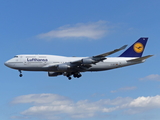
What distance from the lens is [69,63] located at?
71.8 m

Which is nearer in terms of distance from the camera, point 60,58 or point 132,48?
point 60,58

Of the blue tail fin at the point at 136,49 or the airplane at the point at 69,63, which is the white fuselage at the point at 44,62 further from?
the blue tail fin at the point at 136,49

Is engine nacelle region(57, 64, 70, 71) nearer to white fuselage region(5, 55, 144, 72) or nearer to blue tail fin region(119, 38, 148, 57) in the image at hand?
white fuselage region(5, 55, 144, 72)

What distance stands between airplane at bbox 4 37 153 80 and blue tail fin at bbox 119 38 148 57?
4.89ft

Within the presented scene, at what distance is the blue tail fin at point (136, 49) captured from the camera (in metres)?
79.0

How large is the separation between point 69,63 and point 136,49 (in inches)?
700

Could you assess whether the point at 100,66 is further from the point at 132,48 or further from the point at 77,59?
the point at 132,48

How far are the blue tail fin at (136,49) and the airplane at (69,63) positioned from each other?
4.89 ft

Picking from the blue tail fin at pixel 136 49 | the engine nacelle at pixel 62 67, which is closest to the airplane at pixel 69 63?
the engine nacelle at pixel 62 67

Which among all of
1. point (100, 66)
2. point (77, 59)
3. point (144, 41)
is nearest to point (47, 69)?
point (77, 59)

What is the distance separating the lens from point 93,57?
7031 centimetres

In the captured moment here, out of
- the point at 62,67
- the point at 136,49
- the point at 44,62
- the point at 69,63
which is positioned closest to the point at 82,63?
the point at 69,63

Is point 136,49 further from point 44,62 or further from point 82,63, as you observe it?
point 44,62

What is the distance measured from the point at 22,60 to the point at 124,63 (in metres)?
22.2
